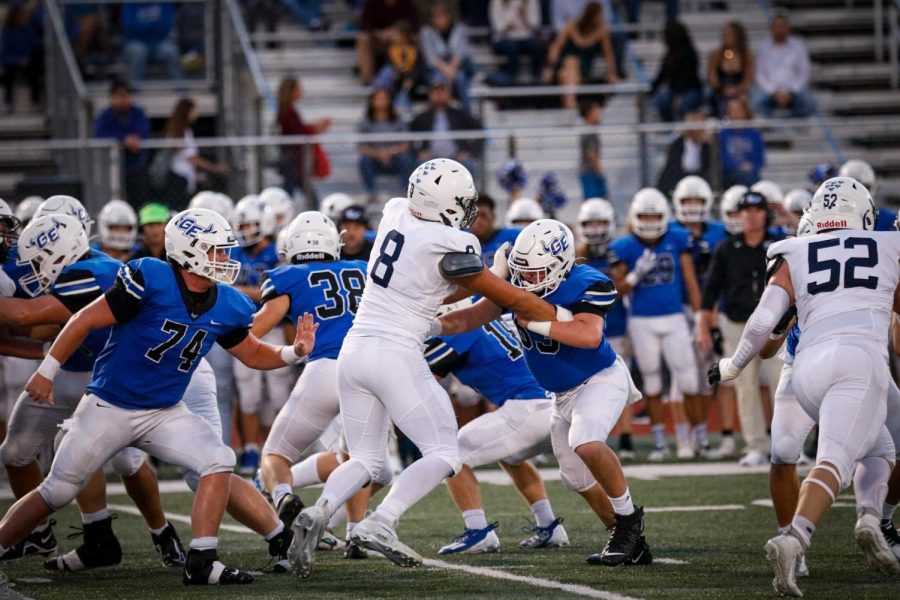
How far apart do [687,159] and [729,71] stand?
1661 mm

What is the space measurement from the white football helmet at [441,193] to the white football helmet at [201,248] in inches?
32.6

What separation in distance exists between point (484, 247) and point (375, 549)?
5.20 metres

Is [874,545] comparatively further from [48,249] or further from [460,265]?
[48,249]

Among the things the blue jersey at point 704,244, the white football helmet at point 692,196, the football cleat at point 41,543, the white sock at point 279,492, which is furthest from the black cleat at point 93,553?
the white football helmet at point 692,196

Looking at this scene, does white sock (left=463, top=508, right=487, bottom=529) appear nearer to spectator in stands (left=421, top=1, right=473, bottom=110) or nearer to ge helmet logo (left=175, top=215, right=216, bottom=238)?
ge helmet logo (left=175, top=215, right=216, bottom=238)

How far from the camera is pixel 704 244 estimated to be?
1187 cm

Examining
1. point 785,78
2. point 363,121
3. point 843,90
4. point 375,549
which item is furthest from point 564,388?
point 843,90

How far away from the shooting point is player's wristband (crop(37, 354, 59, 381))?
610 centimetres

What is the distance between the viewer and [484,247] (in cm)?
1091

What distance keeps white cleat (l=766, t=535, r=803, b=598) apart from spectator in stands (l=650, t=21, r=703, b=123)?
9.09m

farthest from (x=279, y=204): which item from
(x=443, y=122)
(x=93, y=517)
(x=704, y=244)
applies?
(x=93, y=517)

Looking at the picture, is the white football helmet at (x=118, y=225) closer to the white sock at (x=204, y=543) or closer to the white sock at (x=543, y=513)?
the white sock at (x=543, y=513)

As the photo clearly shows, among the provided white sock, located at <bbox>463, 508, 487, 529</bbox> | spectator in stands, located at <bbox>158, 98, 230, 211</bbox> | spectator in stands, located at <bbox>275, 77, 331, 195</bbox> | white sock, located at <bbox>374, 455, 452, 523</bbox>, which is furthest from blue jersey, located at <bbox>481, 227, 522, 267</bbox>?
white sock, located at <bbox>374, 455, 452, 523</bbox>

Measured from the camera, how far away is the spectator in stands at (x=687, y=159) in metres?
13.2
